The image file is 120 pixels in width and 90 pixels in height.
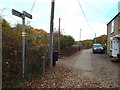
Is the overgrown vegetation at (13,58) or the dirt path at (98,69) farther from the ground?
the overgrown vegetation at (13,58)

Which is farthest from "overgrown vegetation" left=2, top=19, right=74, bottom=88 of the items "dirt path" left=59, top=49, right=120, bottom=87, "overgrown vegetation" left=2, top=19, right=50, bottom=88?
"dirt path" left=59, top=49, right=120, bottom=87

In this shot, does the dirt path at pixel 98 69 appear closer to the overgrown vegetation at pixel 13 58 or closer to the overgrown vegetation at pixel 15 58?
the overgrown vegetation at pixel 15 58

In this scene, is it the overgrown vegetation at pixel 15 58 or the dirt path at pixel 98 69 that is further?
the dirt path at pixel 98 69

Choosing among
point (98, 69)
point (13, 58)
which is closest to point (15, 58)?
point (13, 58)

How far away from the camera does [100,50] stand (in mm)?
26766

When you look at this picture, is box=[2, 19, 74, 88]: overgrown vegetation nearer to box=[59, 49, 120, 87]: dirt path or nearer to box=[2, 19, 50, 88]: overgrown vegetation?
box=[2, 19, 50, 88]: overgrown vegetation

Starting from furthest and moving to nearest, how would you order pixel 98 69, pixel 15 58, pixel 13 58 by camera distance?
pixel 98 69 < pixel 15 58 < pixel 13 58

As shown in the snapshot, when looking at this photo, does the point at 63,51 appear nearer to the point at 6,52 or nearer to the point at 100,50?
the point at 100,50

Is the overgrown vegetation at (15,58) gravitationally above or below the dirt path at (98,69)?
above

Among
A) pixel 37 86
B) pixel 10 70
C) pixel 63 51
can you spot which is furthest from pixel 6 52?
pixel 63 51

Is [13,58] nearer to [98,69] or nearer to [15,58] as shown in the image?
[15,58]

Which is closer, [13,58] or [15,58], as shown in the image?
[13,58]

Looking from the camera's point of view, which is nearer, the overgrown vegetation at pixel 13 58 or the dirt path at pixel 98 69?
the overgrown vegetation at pixel 13 58

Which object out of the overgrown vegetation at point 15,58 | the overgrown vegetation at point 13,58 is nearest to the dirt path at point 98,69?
the overgrown vegetation at point 15,58
